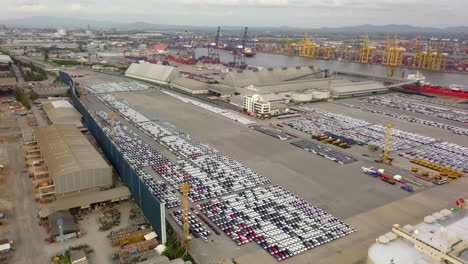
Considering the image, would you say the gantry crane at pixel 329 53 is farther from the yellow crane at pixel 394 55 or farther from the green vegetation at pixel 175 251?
the green vegetation at pixel 175 251

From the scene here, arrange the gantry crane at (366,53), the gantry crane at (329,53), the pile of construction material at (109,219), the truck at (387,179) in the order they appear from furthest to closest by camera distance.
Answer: the gantry crane at (329,53), the gantry crane at (366,53), the truck at (387,179), the pile of construction material at (109,219)

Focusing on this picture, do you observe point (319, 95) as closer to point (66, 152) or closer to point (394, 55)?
point (66, 152)

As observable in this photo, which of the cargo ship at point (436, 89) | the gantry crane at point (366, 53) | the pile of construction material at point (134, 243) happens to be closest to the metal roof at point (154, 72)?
the cargo ship at point (436, 89)

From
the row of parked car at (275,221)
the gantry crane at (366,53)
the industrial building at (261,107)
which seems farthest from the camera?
the gantry crane at (366,53)

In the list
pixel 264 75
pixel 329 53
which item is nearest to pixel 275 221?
pixel 264 75

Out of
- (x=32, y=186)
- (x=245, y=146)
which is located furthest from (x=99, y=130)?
(x=245, y=146)

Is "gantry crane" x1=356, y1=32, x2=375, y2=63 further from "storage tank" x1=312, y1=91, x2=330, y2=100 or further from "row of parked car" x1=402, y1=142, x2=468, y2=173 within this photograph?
"row of parked car" x1=402, y1=142, x2=468, y2=173
